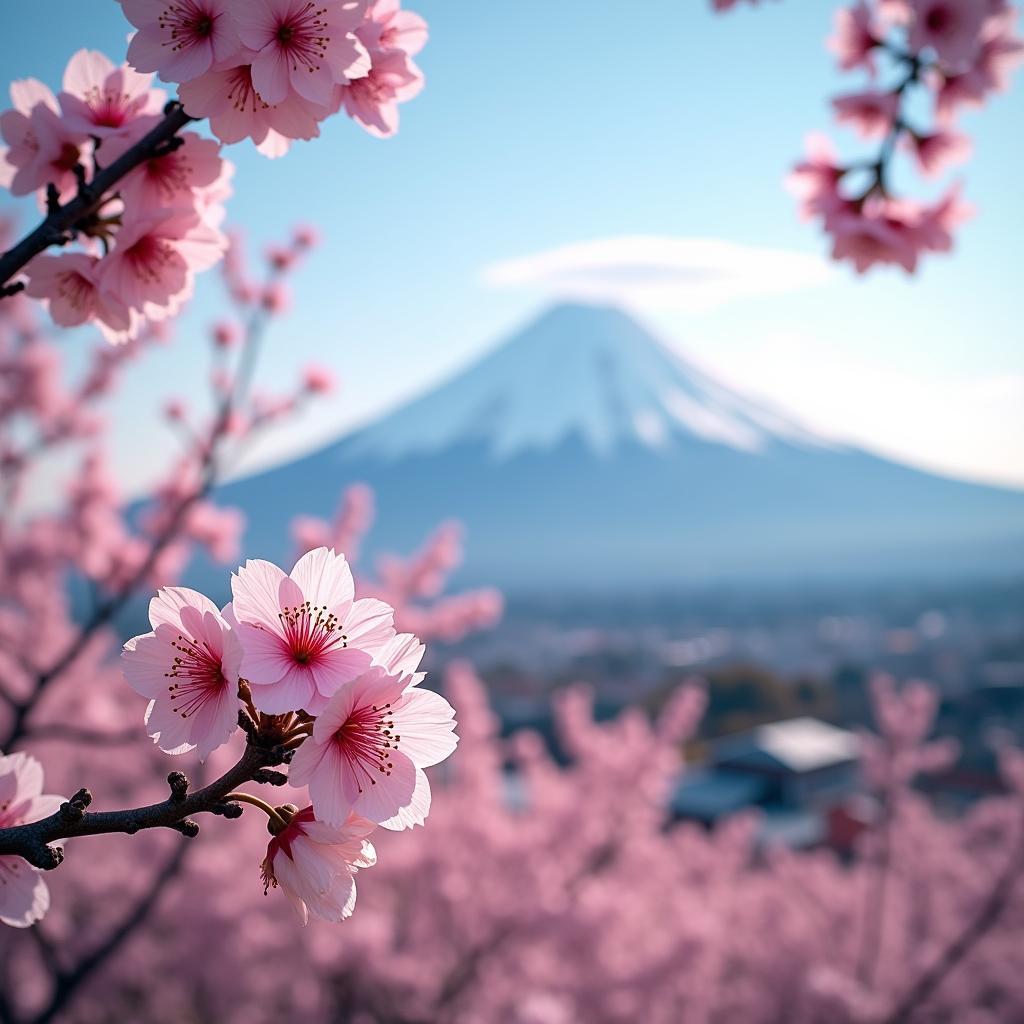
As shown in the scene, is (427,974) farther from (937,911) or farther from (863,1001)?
(937,911)

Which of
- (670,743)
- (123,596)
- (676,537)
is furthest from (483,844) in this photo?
(676,537)

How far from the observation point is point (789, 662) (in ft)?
67.9

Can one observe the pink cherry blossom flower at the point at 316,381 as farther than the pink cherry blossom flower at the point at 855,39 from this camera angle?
Yes

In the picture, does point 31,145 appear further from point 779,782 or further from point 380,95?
point 779,782

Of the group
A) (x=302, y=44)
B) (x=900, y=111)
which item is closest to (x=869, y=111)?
(x=900, y=111)

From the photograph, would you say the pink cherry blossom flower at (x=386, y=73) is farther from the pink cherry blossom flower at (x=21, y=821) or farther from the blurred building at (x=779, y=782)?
the blurred building at (x=779, y=782)

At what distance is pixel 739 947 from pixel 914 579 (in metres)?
39.0

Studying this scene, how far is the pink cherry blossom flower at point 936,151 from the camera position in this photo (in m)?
Result: 1.55

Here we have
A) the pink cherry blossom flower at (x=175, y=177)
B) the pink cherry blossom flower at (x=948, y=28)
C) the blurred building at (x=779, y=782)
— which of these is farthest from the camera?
the blurred building at (x=779, y=782)

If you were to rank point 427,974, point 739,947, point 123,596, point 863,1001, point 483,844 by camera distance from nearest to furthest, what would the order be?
point 123,596
point 863,1001
point 427,974
point 483,844
point 739,947

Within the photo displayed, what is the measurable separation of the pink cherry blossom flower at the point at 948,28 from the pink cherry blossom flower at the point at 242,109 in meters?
1.09

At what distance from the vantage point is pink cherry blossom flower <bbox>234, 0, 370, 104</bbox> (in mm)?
716

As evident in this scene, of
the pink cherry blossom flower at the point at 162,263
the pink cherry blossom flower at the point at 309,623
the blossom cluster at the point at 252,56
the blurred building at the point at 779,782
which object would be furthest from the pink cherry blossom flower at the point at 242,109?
the blurred building at the point at 779,782

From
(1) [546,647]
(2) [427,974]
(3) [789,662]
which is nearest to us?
(2) [427,974]
